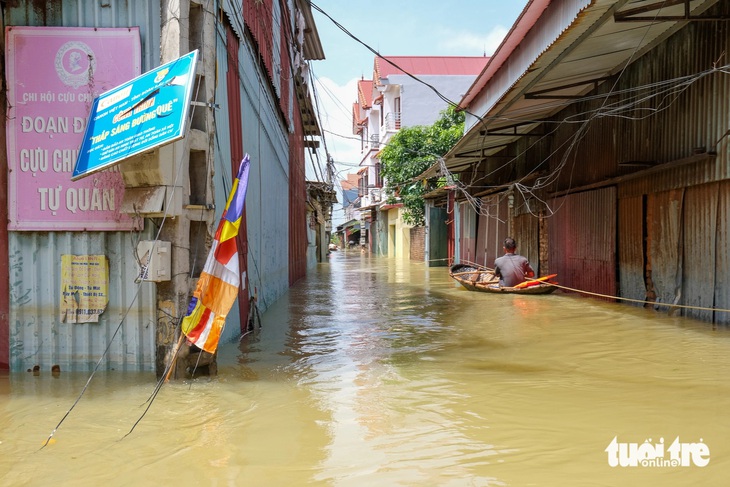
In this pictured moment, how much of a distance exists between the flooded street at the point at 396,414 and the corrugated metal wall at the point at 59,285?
0.96ft

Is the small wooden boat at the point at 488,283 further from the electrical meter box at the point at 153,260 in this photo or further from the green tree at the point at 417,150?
the green tree at the point at 417,150

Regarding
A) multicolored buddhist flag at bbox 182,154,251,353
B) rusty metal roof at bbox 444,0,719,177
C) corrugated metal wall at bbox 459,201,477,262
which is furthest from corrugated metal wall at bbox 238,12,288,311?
corrugated metal wall at bbox 459,201,477,262

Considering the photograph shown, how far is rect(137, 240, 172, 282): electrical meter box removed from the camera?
215 inches

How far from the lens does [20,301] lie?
19.9ft

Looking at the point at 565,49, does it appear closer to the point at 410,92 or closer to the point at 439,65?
the point at 410,92

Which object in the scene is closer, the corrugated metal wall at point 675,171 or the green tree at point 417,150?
the corrugated metal wall at point 675,171

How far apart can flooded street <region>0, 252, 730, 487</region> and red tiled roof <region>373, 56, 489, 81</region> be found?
29.5m

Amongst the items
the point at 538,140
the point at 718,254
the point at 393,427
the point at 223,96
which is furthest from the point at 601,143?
the point at 393,427

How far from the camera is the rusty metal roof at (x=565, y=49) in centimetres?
775

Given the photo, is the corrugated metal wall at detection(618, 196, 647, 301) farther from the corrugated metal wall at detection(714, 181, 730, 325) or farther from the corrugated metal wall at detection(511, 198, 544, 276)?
the corrugated metal wall at detection(511, 198, 544, 276)

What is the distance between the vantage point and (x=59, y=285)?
19.9 feet

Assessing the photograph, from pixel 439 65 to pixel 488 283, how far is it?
24072 millimetres

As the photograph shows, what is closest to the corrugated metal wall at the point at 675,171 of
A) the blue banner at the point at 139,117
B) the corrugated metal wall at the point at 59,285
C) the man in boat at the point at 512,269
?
the man in boat at the point at 512,269

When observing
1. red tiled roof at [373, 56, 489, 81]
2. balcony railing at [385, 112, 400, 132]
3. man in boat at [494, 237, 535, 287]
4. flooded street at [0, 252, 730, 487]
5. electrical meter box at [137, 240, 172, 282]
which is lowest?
flooded street at [0, 252, 730, 487]
